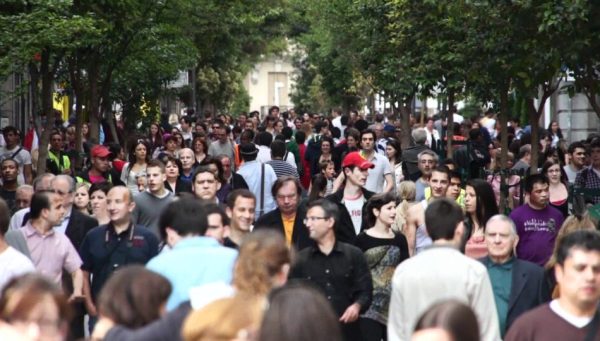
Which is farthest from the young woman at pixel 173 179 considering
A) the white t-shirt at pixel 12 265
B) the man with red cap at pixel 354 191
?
the white t-shirt at pixel 12 265

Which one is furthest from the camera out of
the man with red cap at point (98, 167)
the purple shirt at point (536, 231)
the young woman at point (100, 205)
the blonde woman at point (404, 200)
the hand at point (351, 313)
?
the man with red cap at point (98, 167)

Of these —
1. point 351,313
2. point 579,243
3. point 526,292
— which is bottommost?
point 351,313

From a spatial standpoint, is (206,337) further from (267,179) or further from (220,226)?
(267,179)

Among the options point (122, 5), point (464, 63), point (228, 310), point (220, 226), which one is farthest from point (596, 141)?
point (228, 310)

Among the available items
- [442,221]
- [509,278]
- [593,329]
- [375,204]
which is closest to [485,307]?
[442,221]

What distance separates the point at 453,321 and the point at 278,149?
13621 mm

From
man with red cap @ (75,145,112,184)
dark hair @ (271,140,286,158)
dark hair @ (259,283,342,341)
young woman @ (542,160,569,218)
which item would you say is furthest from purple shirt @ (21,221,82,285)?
dark hair @ (271,140,286,158)

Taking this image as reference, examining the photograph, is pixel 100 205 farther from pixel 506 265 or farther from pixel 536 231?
pixel 506 265

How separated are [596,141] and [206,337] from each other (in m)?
14.4

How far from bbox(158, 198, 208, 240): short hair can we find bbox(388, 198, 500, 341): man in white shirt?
119 centimetres

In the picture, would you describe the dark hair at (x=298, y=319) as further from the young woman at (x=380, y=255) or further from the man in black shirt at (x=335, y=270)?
the young woman at (x=380, y=255)

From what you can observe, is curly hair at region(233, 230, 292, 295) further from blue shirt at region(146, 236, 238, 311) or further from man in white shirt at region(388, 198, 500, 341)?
man in white shirt at region(388, 198, 500, 341)

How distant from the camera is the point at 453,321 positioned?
509 centimetres

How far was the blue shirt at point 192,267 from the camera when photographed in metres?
7.82
